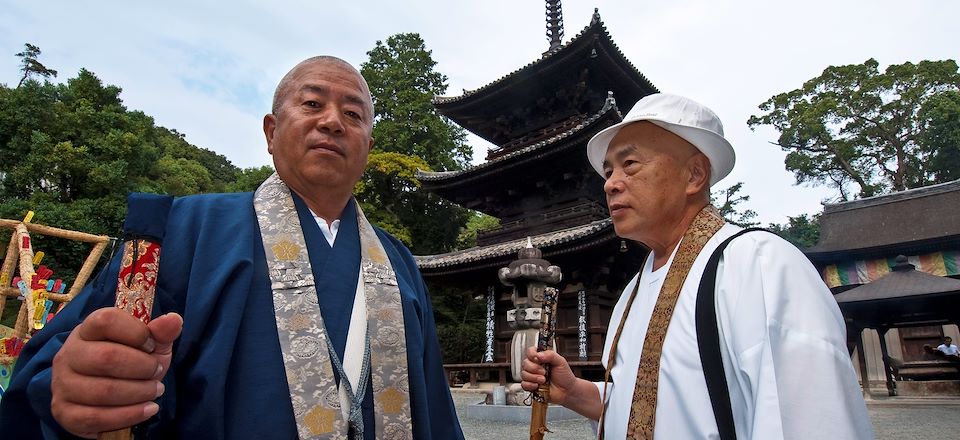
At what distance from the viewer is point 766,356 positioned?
4.04 ft

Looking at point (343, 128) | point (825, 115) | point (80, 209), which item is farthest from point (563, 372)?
point (825, 115)

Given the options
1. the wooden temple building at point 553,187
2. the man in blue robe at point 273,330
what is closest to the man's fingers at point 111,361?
the man in blue robe at point 273,330

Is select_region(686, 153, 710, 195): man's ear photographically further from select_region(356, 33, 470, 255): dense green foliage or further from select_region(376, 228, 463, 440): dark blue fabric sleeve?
select_region(356, 33, 470, 255): dense green foliage

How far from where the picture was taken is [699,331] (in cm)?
139

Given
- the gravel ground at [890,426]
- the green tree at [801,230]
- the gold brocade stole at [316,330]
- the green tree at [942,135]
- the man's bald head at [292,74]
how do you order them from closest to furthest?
the gold brocade stole at [316,330] < the man's bald head at [292,74] < the gravel ground at [890,426] < the green tree at [942,135] < the green tree at [801,230]

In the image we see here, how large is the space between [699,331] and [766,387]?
0.72ft

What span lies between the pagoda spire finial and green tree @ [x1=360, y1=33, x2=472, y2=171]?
8.09 m

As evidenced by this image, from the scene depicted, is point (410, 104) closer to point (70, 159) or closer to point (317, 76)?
point (70, 159)

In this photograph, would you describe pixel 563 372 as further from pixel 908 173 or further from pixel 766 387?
pixel 908 173

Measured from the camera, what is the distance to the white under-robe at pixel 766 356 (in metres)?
1.18

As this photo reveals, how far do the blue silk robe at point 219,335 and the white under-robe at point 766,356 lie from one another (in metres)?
0.78

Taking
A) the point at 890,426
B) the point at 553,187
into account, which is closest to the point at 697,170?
the point at 890,426

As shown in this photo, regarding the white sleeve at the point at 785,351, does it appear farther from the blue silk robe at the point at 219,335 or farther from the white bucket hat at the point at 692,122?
the blue silk robe at the point at 219,335

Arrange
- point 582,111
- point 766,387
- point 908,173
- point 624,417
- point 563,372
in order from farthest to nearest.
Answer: point 908,173 < point 582,111 < point 563,372 < point 624,417 < point 766,387
